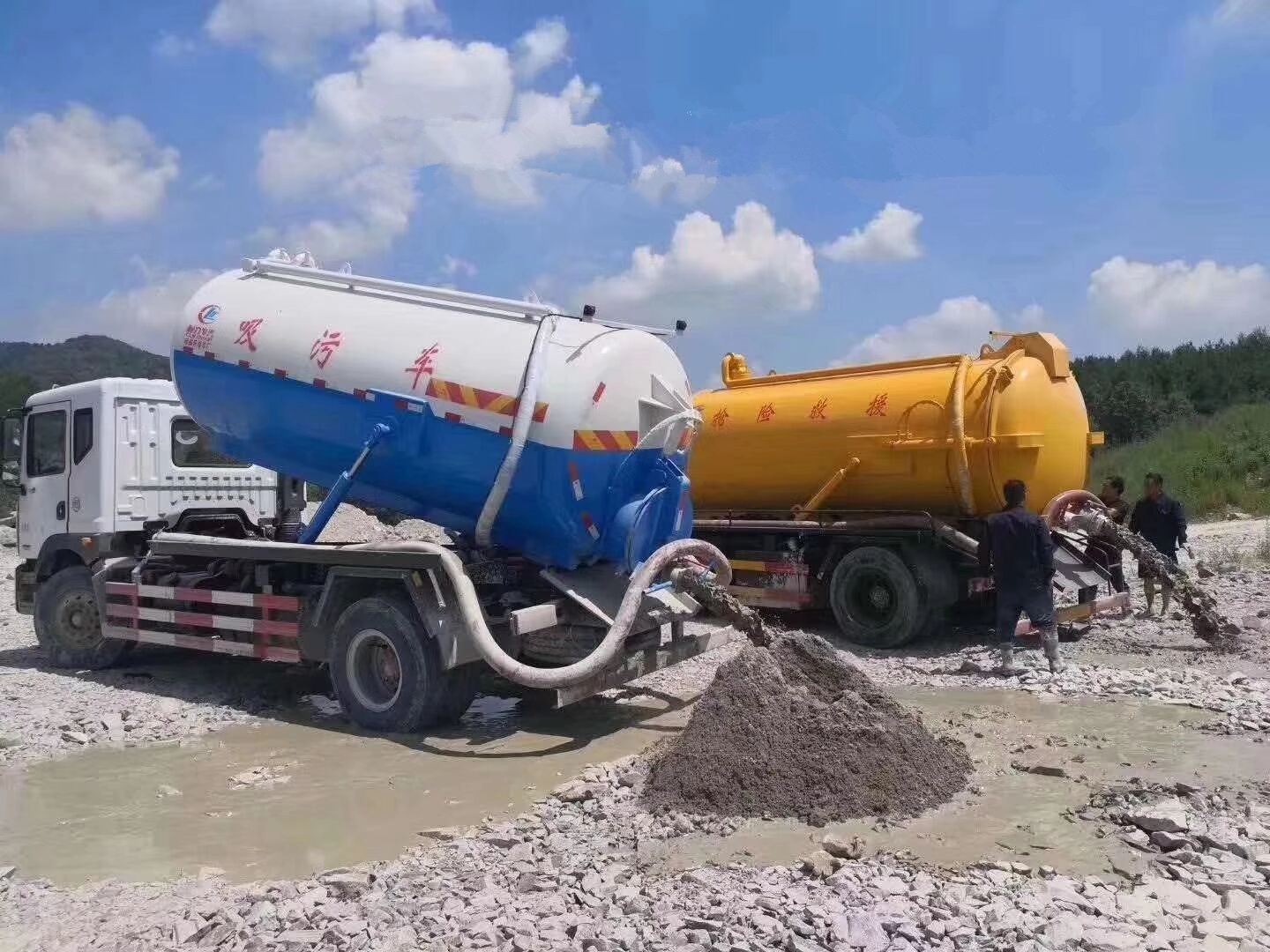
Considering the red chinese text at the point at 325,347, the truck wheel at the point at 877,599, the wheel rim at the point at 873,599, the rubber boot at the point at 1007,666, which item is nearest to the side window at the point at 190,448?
the red chinese text at the point at 325,347

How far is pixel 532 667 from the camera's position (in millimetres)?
7219

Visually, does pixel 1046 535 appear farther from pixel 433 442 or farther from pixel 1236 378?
pixel 1236 378

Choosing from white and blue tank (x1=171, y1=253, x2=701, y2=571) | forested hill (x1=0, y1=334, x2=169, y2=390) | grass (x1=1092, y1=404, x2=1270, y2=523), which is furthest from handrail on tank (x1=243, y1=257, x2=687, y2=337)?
forested hill (x1=0, y1=334, x2=169, y2=390)

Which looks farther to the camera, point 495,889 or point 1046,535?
point 1046,535

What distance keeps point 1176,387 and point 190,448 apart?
162 feet

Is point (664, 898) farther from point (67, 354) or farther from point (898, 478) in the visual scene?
point (67, 354)

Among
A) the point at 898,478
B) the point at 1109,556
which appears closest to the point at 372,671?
the point at 898,478

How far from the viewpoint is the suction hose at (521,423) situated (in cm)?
736

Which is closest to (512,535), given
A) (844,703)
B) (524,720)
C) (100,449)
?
(524,720)

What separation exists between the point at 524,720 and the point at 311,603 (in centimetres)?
187

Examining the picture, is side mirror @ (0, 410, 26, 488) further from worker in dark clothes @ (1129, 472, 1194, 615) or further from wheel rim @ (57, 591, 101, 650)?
worker in dark clothes @ (1129, 472, 1194, 615)

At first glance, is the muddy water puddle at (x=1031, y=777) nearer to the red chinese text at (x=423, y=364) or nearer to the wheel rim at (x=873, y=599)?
the wheel rim at (x=873, y=599)

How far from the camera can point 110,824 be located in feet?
19.3

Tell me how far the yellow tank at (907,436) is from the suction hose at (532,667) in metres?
3.95
